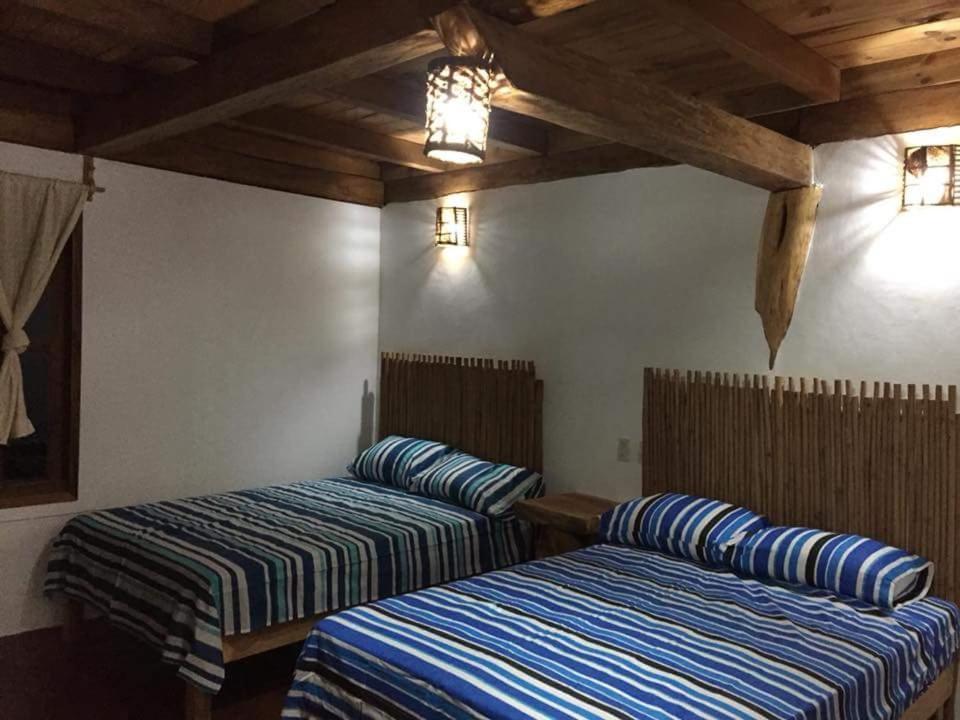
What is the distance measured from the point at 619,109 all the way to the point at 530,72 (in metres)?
0.37

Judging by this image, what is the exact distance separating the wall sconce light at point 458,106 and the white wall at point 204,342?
236cm

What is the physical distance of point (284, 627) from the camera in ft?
9.64

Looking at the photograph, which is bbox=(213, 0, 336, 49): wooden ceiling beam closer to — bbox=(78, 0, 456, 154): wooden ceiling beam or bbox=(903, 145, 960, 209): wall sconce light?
bbox=(78, 0, 456, 154): wooden ceiling beam

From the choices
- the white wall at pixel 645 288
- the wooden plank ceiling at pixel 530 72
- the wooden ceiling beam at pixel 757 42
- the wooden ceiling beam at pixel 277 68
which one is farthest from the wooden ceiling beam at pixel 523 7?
the white wall at pixel 645 288

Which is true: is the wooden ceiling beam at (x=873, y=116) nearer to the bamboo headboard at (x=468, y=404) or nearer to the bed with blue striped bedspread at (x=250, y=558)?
the bamboo headboard at (x=468, y=404)

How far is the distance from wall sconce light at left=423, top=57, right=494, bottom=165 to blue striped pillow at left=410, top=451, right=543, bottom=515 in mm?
2096

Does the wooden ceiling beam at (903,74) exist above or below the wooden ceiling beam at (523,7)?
above

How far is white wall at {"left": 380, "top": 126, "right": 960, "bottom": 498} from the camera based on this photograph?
111 inches

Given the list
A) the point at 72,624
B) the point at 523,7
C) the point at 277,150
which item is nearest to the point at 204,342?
the point at 277,150

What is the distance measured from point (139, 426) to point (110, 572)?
857 millimetres

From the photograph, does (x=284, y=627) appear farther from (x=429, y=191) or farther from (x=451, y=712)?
(x=429, y=191)

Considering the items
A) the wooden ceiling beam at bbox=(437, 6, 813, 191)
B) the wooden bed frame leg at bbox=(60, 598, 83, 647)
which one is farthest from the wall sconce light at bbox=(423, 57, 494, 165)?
the wooden bed frame leg at bbox=(60, 598, 83, 647)

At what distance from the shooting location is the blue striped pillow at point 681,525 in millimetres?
2885

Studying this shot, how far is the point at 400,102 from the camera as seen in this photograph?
10.6ft
